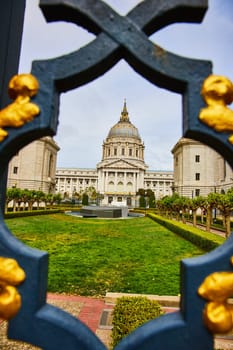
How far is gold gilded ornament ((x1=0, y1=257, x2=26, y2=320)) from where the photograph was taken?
Result: 0.77m

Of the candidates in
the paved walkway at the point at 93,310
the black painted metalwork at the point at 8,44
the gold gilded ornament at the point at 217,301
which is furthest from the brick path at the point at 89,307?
the gold gilded ornament at the point at 217,301

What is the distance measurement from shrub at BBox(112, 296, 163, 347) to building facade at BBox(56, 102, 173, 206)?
69.3 m

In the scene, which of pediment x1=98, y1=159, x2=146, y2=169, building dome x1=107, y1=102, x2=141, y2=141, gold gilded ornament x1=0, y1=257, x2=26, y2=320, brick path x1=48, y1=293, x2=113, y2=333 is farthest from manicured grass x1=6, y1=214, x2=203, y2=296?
building dome x1=107, y1=102, x2=141, y2=141

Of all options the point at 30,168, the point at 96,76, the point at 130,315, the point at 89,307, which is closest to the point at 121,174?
the point at 30,168

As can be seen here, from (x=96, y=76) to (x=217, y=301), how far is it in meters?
0.88

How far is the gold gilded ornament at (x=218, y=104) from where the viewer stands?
84 cm

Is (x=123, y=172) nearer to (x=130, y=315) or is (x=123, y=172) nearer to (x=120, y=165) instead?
(x=120, y=165)

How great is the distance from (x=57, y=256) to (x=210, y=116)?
7.82 m

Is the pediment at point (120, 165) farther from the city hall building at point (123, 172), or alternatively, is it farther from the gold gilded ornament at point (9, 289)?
the gold gilded ornament at point (9, 289)

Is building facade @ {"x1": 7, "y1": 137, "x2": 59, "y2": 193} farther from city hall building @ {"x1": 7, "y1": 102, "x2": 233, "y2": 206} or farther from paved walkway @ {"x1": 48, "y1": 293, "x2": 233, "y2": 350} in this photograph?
paved walkway @ {"x1": 48, "y1": 293, "x2": 233, "y2": 350}

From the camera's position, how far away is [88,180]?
8788 cm

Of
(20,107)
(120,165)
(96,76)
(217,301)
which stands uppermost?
(120,165)

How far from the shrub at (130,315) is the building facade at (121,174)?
69.3 metres

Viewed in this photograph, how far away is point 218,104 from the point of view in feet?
2.80
